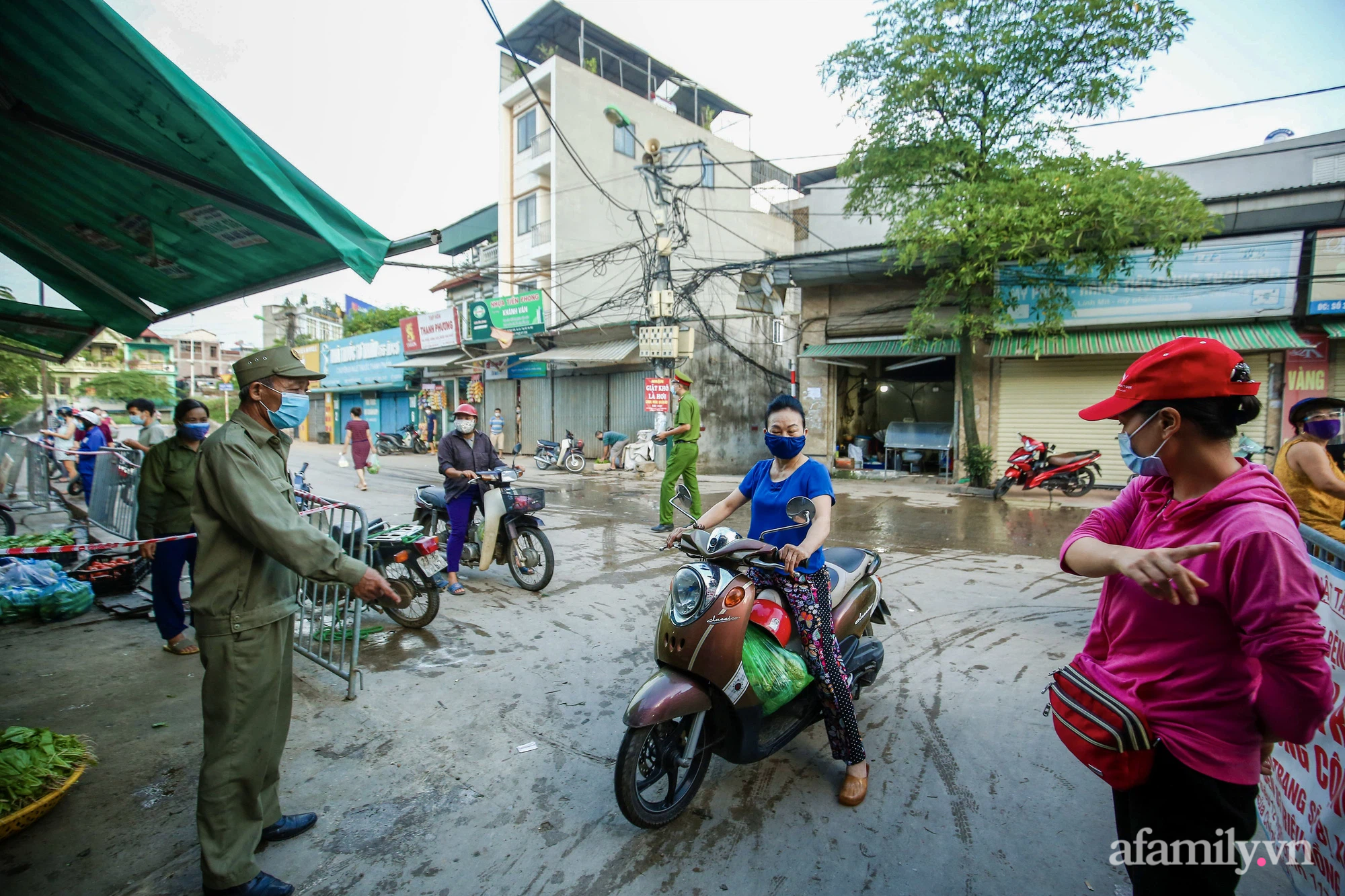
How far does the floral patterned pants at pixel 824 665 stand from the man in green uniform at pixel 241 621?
163 cm

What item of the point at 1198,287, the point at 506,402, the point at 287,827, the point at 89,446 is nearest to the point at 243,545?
the point at 287,827

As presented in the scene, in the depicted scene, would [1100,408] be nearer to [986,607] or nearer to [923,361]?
[986,607]

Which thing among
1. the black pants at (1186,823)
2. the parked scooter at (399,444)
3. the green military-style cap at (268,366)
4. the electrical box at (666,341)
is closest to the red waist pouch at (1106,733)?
the black pants at (1186,823)

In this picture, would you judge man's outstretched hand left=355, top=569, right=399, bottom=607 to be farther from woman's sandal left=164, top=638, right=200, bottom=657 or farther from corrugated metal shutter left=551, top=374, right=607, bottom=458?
corrugated metal shutter left=551, top=374, right=607, bottom=458

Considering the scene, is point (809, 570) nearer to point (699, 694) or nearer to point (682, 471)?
point (699, 694)

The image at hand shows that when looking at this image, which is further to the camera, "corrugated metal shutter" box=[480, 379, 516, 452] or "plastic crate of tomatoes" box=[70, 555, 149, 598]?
"corrugated metal shutter" box=[480, 379, 516, 452]

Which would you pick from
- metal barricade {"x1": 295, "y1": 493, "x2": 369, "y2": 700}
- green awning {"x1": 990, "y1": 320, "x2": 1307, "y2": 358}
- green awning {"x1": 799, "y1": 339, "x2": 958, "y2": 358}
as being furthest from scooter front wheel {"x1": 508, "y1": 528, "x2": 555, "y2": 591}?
green awning {"x1": 990, "y1": 320, "x2": 1307, "y2": 358}

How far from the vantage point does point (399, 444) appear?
24125 millimetres

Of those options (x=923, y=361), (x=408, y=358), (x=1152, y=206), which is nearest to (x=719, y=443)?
(x=923, y=361)

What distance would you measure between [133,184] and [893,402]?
18745 mm

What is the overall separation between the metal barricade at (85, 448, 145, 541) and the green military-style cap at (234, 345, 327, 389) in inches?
207

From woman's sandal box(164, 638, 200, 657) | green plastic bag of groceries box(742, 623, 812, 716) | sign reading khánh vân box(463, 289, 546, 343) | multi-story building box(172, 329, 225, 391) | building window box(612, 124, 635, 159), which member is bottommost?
woman's sandal box(164, 638, 200, 657)

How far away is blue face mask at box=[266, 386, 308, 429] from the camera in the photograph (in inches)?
95.8

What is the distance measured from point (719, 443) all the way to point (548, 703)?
44.2ft
